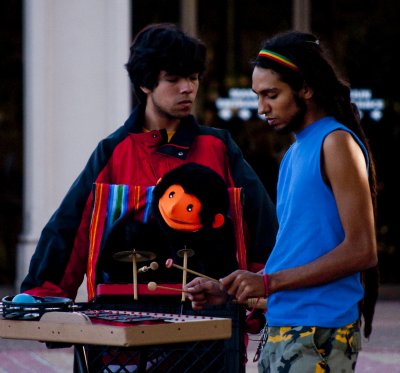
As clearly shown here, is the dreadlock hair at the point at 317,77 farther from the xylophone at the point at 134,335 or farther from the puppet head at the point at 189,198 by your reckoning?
the puppet head at the point at 189,198

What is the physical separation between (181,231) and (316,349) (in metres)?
0.88

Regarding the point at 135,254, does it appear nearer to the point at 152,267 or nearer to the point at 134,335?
the point at 152,267

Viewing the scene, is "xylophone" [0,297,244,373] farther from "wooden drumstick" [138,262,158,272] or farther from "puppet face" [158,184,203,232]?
"puppet face" [158,184,203,232]

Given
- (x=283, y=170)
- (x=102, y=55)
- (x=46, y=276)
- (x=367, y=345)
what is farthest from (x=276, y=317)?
(x=102, y=55)

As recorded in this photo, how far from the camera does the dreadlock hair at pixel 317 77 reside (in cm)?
322

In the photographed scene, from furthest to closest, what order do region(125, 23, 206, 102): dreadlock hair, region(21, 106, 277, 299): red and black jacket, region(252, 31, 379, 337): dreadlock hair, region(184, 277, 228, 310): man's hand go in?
region(125, 23, 206, 102): dreadlock hair, region(21, 106, 277, 299): red and black jacket, region(184, 277, 228, 310): man's hand, region(252, 31, 379, 337): dreadlock hair

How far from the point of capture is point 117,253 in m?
3.83

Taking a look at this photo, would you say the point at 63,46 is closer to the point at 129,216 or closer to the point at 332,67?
the point at 129,216

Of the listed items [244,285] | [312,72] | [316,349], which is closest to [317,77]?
[312,72]

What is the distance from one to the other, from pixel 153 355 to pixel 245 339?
1.46 feet

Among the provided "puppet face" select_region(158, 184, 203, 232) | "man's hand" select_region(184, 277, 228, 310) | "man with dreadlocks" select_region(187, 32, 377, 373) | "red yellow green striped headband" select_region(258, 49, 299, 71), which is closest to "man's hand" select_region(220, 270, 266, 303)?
"man with dreadlocks" select_region(187, 32, 377, 373)

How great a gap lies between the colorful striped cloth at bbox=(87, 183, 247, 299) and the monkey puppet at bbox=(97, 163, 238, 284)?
0.10 feet

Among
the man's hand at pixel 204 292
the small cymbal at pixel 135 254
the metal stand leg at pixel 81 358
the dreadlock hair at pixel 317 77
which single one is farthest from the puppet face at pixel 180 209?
the dreadlock hair at pixel 317 77

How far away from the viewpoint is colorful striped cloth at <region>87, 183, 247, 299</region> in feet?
12.8
